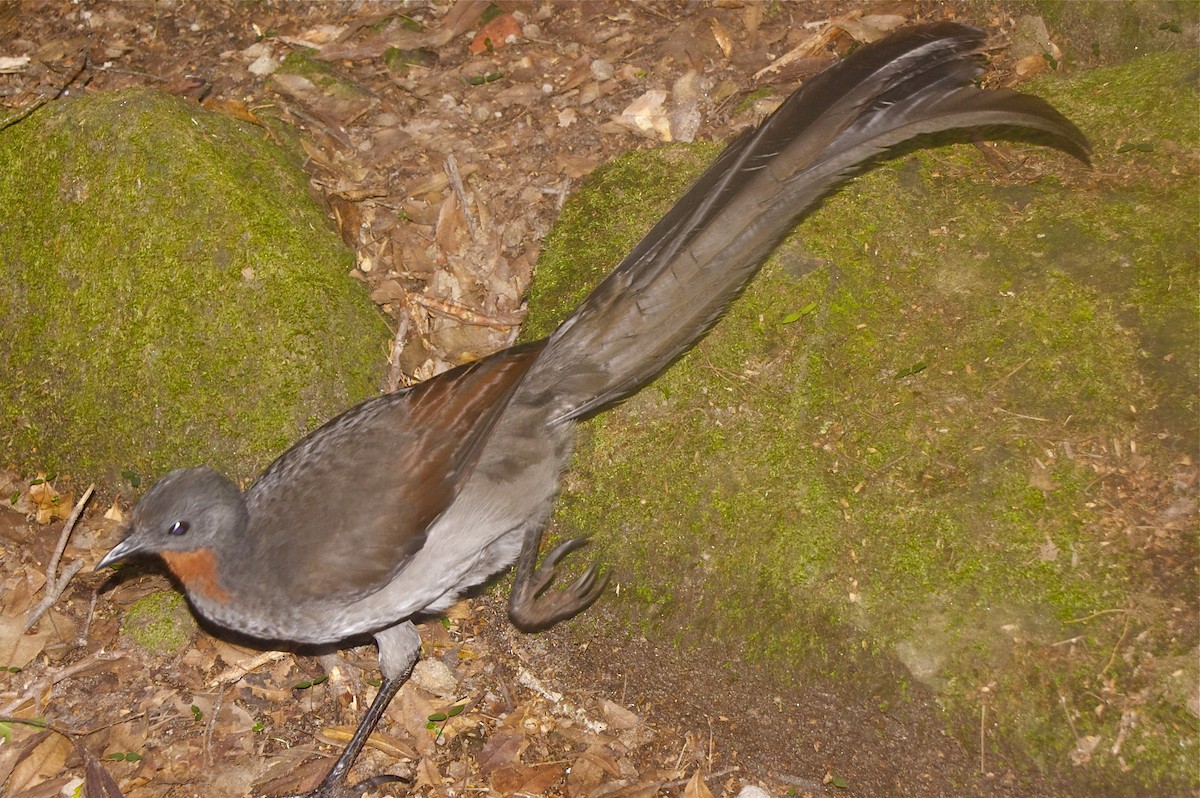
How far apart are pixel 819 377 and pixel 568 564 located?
154cm

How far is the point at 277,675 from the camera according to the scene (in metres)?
4.68

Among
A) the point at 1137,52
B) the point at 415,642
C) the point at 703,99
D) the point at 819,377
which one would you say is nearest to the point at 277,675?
the point at 415,642

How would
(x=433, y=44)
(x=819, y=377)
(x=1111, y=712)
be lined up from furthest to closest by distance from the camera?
(x=433, y=44) < (x=819, y=377) < (x=1111, y=712)

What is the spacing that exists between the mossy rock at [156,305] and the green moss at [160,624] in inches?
28.5

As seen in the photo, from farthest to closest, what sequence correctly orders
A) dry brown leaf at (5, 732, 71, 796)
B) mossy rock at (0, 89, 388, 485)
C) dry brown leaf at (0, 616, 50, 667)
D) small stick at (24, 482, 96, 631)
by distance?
mossy rock at (0, 89, 388, 485)
small stick at (24, 482, 96, 631)
dry brown leaf at (0, 616, 50, 667)
dry brown leaf at (5, 732, 71, 796)

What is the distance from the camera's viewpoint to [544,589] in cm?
450

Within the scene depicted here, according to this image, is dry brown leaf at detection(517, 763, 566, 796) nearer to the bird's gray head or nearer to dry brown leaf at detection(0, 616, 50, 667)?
the bird's gray head

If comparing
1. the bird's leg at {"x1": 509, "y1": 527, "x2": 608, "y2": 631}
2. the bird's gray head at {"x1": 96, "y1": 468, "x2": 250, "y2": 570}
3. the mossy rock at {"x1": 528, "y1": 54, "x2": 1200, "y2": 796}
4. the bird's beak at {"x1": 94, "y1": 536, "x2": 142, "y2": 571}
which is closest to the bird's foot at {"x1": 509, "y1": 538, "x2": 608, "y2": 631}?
the bird's leg at {"x1": 509, "y1": 527, "x2": 608, "y2": 631}

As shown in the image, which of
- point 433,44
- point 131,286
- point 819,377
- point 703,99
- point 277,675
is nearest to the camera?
point 819,377

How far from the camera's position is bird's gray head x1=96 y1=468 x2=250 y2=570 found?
3969 millimetres

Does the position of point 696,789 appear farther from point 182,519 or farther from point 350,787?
point 182,519

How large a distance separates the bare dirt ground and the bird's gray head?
94cm

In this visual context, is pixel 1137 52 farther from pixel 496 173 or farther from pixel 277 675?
pixel 277 675

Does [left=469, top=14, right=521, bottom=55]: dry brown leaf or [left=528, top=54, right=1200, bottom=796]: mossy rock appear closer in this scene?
[left=528, top=54, right=1200, bottom=796]: mossy rock
